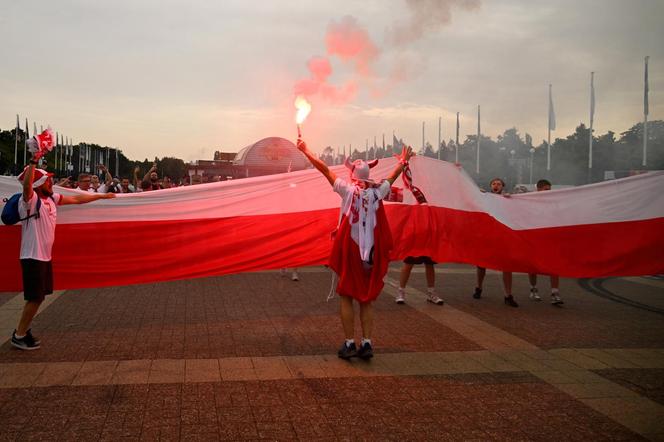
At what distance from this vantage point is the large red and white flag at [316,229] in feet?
24.5

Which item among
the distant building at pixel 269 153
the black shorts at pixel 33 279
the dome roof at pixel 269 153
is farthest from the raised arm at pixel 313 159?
the dome roof at pixel 269 153

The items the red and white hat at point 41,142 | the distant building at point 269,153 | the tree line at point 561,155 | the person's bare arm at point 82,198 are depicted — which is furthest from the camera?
the distant building at point 269,153

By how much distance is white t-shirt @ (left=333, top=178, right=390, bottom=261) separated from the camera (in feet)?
21.0

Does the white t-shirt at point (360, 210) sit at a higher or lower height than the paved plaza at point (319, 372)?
higher

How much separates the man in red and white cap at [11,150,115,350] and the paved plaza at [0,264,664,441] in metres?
0.29

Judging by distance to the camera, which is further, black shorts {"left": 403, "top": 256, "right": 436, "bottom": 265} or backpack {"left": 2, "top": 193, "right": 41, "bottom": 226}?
black shorts {"left": 403, "top": 256, "right": 436, "bottom": 265}

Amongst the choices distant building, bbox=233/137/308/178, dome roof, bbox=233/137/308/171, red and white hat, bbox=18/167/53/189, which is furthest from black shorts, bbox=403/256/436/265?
dome roof, bbox=233/137/308/171

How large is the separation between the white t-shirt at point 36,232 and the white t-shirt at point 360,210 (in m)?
3.09

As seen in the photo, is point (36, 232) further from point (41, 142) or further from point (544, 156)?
point (544, 156)

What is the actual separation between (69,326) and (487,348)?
4931 millimetres

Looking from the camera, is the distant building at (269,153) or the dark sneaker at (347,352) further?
the distant building at (269,153)

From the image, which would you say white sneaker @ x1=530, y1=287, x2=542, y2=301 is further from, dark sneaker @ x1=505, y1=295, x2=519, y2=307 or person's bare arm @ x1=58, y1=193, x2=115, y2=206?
person's bare arm @ x1=58, y1=193, x2=115, y2=206

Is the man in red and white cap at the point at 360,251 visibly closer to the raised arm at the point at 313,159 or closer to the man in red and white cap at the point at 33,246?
the raised arm at the point at 313,159

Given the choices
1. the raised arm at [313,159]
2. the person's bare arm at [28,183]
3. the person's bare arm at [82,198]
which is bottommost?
the person's bare arm at [82,198]
